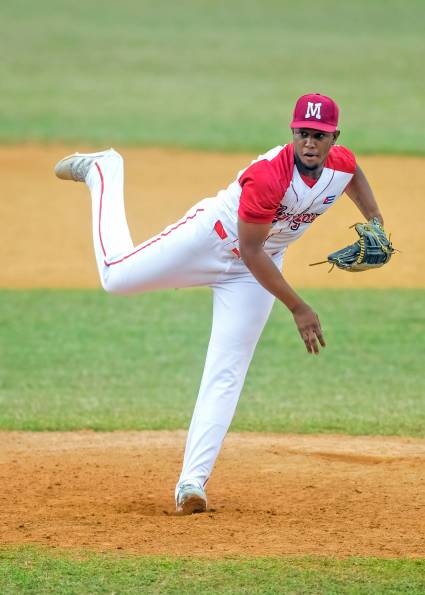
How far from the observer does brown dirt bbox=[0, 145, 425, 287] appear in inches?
512

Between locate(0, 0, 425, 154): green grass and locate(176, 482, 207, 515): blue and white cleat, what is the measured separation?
13731 millimetres

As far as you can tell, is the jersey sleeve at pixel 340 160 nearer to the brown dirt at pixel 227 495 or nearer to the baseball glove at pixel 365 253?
the baseball glove at pixel 365 253

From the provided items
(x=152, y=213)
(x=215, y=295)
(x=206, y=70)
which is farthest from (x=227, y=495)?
(x=206, y=70)

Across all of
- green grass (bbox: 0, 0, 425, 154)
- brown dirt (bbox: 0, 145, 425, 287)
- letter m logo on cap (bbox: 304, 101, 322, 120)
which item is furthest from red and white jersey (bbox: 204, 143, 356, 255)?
green grass (bbox: 0, 0, 425, 154)

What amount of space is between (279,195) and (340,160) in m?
0.54

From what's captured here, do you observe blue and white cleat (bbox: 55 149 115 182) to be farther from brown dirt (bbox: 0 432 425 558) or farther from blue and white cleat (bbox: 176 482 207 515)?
blue and white cleat (bbox: 176 482 207 515)

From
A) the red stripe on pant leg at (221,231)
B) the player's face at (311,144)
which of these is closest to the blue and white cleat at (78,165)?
the red stripe on pant leg at (221,231)

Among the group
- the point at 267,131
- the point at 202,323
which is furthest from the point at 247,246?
the point at 267,131

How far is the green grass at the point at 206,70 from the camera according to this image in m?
20.8

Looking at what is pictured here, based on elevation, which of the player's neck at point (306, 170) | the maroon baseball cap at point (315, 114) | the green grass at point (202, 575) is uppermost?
the maroon baseball cap at point (315, 114)

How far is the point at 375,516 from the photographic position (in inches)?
231

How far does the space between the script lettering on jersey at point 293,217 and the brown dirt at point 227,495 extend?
58.3 inches

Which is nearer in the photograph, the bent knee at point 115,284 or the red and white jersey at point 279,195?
the red and white jersey at point 279,195

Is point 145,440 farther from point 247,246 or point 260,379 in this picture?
point 247,246
